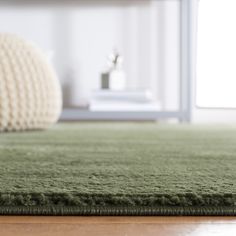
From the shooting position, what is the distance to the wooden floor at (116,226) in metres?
0.36

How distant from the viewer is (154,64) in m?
2.15

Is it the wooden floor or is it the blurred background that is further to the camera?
the blurred background

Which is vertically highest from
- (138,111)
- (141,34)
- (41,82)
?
(141,34)

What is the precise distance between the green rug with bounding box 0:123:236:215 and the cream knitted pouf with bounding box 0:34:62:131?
14.2 inches

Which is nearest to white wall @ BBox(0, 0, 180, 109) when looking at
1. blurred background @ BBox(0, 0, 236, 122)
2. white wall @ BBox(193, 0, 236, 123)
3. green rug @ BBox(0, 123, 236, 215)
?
blurred background @ BBox(0, 0, 236, 122)

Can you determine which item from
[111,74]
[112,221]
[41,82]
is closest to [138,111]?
[111,74]

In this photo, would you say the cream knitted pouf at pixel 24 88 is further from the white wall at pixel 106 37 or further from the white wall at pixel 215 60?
the white wall at pixel 106 37

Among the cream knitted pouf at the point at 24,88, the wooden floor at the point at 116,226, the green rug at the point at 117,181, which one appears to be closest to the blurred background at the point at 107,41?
the cream knitted pouf at the point at 24,88

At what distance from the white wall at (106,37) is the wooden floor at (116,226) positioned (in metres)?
1.76

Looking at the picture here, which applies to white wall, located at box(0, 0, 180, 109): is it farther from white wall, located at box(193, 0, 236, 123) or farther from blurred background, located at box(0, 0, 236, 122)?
white wall, located at box(193, 0, 236, 123)

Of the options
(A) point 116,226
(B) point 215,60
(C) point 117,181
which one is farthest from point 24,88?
(B) point 215,60

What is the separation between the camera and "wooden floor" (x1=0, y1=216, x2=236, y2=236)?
0.36 meters

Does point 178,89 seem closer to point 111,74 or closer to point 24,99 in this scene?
point 111,74

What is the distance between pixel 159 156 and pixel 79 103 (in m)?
1.48
